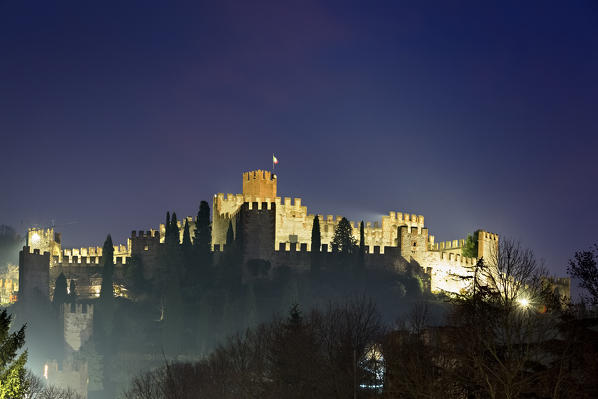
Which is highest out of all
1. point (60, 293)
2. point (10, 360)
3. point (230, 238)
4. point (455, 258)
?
point (230, 238)

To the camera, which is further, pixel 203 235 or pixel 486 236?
pixel 486 236

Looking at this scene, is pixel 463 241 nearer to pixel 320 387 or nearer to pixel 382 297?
pixel 382 297

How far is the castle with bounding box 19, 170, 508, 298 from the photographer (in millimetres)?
88688

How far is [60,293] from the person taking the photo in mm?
93062

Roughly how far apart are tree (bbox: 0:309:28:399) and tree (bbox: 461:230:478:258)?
6444cm

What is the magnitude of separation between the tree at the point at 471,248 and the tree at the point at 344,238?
13.1 meters

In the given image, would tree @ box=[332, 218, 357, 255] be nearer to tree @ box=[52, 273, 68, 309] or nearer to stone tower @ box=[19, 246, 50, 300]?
tree @ box=[52, 273, 68, 309]

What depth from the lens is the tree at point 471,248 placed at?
99875 millimetres

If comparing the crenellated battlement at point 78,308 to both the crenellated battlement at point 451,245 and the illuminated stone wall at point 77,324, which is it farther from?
the crenellated battlement at point 451,245

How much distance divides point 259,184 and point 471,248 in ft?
69.5

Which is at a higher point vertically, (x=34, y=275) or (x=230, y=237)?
(x=230, y=237)

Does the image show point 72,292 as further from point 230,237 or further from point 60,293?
point 230,237

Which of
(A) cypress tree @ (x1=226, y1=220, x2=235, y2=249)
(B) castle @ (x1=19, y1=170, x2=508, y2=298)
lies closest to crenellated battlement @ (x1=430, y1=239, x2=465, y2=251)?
(B) castle @ (x1=19, y1=170, x2=508, y2=298)

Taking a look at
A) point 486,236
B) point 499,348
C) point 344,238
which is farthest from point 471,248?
point 499,348
